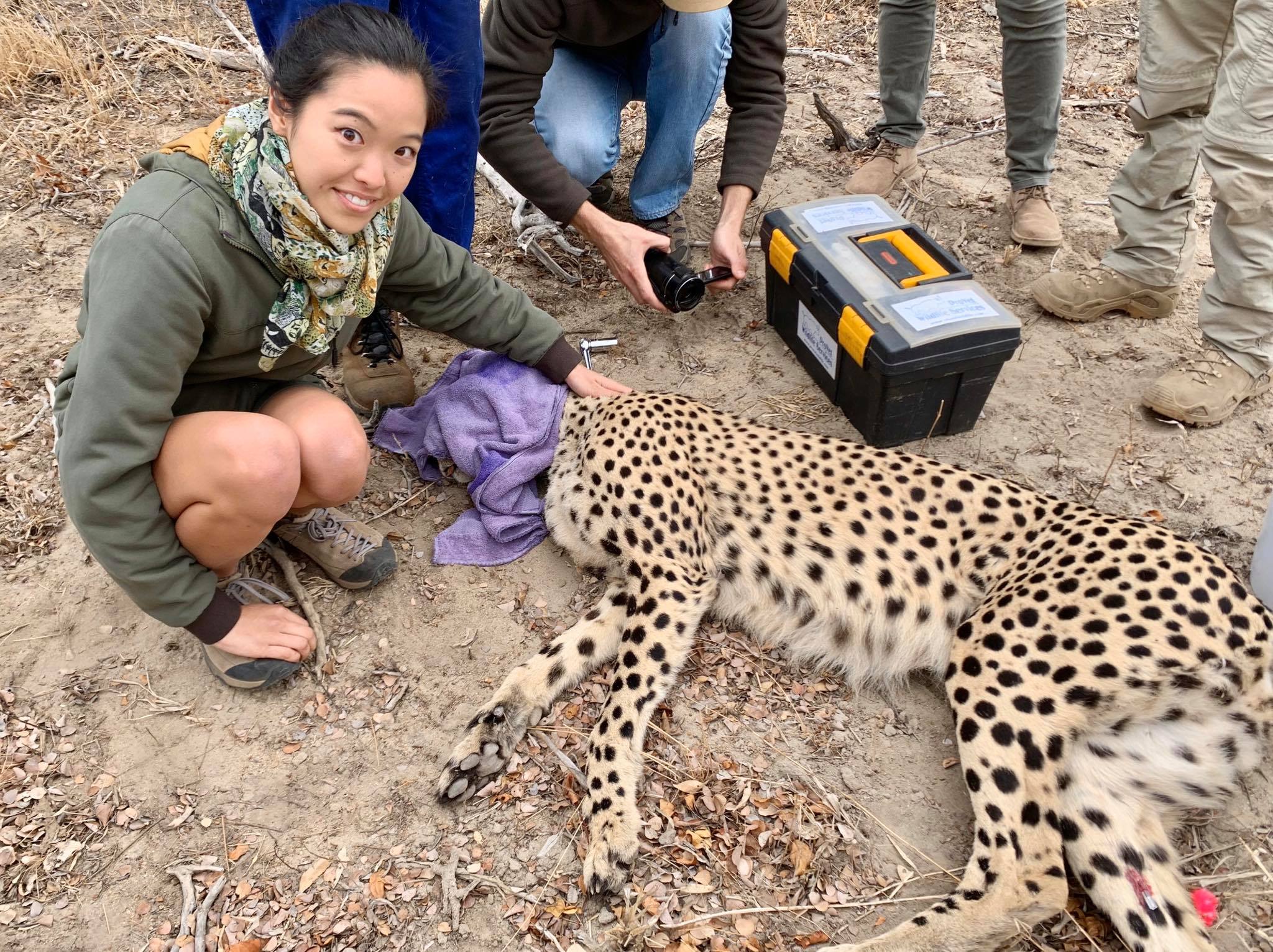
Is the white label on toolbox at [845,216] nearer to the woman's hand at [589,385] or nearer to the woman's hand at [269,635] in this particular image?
the woman's hand at [589,385]

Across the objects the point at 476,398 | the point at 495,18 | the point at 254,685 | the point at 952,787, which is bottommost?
the point at 952,787

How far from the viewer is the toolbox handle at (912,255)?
3.27 m

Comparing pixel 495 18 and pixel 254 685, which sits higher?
pixel 495 18

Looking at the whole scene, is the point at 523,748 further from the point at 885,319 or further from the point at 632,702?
the point at 885,319

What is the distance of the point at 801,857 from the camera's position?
2.29 m

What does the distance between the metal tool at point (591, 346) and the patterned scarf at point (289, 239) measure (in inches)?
44.8

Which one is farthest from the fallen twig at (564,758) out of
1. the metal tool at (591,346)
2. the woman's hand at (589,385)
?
the metal tool at (591,346)

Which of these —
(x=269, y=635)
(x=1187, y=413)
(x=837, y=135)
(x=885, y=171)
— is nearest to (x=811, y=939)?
(x=269, y=635)

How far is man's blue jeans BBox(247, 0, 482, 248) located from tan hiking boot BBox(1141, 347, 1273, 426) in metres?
2.78

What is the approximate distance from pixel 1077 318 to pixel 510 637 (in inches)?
112

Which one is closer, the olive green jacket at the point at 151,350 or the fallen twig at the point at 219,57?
the olive green jacket at the point at 151,350

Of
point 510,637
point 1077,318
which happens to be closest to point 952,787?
point 510,637

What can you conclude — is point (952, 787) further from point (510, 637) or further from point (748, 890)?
point (510, 637)

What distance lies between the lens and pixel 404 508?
327 cm
